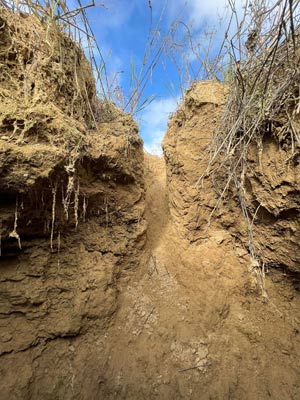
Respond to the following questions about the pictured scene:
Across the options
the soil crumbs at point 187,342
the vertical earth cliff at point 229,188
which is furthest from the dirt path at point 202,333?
the vertical earth cliff at point 229,188

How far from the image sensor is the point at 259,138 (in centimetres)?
188

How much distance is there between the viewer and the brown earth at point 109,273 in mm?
1687

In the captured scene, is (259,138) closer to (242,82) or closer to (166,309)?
(242,82)

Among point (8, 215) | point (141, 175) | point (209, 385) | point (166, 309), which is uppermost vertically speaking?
point (141, 175)

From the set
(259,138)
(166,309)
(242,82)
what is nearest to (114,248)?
(166,309)

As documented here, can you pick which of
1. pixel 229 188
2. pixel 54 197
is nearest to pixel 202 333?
pixel 229 188

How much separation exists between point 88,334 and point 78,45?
7.39 ft

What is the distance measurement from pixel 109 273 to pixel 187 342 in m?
0.80

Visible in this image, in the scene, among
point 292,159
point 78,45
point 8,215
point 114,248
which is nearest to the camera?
point 8,215

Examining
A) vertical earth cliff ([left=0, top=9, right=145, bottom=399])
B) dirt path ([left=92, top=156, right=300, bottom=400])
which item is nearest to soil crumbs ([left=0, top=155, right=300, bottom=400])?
dirt path ([left=92, top=156, right=300, bottom=400])

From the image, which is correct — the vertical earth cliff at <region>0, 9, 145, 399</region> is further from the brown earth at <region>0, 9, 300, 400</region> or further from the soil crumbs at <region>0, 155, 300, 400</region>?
the soil crumbs at <region>0, 155, 300, 400</region>

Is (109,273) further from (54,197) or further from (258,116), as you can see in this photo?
(258,116)

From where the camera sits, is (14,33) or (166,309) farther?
(166,309)

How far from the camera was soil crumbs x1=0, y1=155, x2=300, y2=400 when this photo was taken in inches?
71.5
